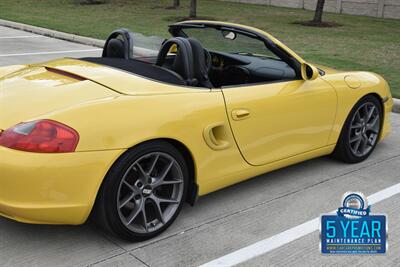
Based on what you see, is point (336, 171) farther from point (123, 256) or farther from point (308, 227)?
point (123, 256)

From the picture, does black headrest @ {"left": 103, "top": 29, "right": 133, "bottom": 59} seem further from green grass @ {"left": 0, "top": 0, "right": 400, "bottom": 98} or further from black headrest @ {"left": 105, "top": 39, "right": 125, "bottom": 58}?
green grass @ {"left": 0, "top": 0, "right": 400, "bottom": 98}

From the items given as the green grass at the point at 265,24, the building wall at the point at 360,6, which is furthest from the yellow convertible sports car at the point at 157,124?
the building wall at the point at 360,6

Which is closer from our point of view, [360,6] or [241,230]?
[241,230]

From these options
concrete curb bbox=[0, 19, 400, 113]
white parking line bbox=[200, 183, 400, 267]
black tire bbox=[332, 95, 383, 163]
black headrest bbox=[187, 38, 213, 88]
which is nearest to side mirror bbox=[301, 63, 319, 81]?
black tire bbox=[332, 95, 383, 163]

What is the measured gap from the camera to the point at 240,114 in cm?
348

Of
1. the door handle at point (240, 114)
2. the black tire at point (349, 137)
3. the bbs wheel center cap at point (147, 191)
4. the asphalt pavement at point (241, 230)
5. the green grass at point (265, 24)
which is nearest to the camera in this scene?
the asphalt pavement at point (241, 230)

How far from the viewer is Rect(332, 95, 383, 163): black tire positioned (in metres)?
4.47

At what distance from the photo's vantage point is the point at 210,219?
350cm

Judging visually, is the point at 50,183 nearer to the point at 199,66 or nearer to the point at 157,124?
the point at 157,124

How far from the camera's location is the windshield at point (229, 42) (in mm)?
4176

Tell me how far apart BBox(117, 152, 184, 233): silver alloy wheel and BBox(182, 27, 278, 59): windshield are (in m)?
1.50

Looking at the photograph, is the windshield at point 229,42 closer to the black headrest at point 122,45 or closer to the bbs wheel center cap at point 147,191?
the black headrest at point 122,45

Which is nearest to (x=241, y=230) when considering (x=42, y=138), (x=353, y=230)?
(x=353, y=230)

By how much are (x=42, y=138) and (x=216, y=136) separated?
119 centimetres
